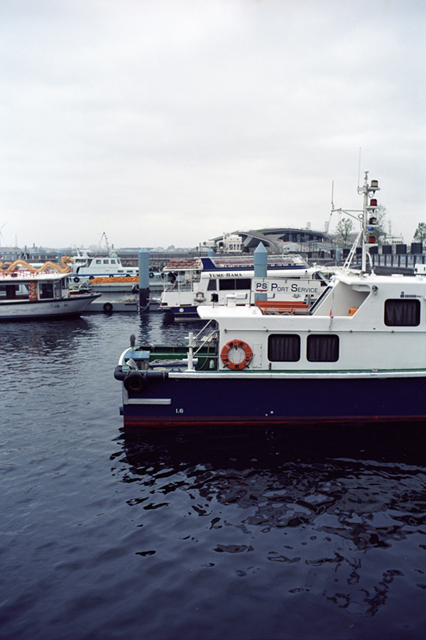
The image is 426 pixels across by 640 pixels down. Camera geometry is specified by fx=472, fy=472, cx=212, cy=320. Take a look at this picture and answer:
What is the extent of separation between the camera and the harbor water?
763 cm

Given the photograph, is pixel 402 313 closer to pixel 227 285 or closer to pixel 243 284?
pixel 243 284

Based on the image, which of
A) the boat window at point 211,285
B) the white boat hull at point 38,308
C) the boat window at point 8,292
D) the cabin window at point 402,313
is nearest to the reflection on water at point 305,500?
the cabin window at point 402,313

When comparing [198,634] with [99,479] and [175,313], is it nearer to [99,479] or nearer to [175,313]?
[99,479]

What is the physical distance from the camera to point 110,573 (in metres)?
8.63

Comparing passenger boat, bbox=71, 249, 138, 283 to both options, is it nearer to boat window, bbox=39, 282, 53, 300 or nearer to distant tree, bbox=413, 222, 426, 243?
boat window, bbox=39, 282, 53, 300

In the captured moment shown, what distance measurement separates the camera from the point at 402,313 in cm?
1477

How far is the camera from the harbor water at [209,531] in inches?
300

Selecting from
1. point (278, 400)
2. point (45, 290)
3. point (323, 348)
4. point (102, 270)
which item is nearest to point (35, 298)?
point (45, 290)

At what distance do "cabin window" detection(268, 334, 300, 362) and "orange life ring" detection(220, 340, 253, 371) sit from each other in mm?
725

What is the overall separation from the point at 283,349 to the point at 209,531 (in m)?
6.42

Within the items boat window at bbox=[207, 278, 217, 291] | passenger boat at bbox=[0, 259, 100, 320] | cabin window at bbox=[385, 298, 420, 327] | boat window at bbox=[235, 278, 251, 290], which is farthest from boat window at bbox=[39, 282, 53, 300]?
cabin window at bbox=[385, 298, 420, 327]

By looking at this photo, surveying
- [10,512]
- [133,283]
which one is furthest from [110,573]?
[133,283]

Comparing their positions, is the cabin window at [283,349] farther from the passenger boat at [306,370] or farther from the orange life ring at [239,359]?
the orange life ring at [239,359]

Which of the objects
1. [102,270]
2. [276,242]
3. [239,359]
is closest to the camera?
[239,359]
